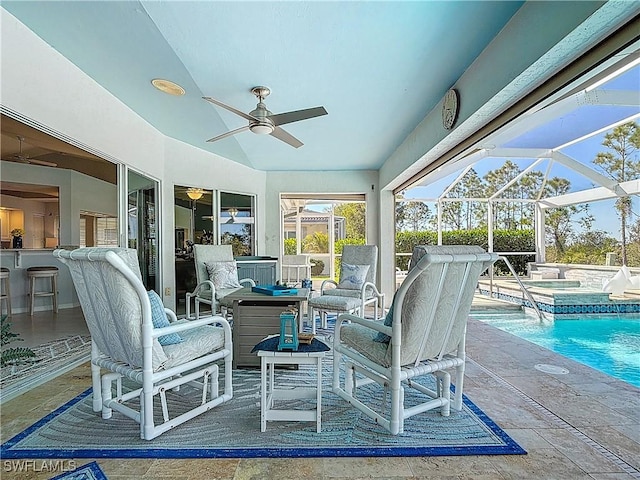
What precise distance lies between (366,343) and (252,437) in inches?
33.8

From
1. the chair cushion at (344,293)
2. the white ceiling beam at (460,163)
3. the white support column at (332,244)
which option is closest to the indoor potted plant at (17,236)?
the chair cushion at (344,293)

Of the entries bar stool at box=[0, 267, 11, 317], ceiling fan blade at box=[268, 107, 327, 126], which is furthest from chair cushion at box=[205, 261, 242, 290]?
bar stool at box=[0, 267, 11, 317]

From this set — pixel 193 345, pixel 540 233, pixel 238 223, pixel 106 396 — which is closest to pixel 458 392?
pixel 193 345

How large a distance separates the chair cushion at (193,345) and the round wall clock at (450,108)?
2713mm

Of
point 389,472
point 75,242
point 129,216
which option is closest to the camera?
point 389,472

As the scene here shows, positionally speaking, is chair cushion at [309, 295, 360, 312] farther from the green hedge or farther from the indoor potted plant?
the indoor potted plant

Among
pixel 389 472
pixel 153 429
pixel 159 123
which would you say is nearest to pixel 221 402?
pixel 153 429

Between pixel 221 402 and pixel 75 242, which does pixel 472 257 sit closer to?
pixel 221 402

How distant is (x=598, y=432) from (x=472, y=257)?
127 centimetres

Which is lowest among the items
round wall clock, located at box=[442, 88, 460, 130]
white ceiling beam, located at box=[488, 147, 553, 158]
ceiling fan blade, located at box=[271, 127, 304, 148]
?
ceiling fan blade, located at box=[271, 127, 304, 148]

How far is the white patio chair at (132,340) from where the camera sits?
78.0 inches

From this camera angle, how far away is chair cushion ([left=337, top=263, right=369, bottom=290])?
17.0ft

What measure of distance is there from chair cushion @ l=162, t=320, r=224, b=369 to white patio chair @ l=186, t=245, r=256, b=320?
1.97 meters

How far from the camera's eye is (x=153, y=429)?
2045mm
